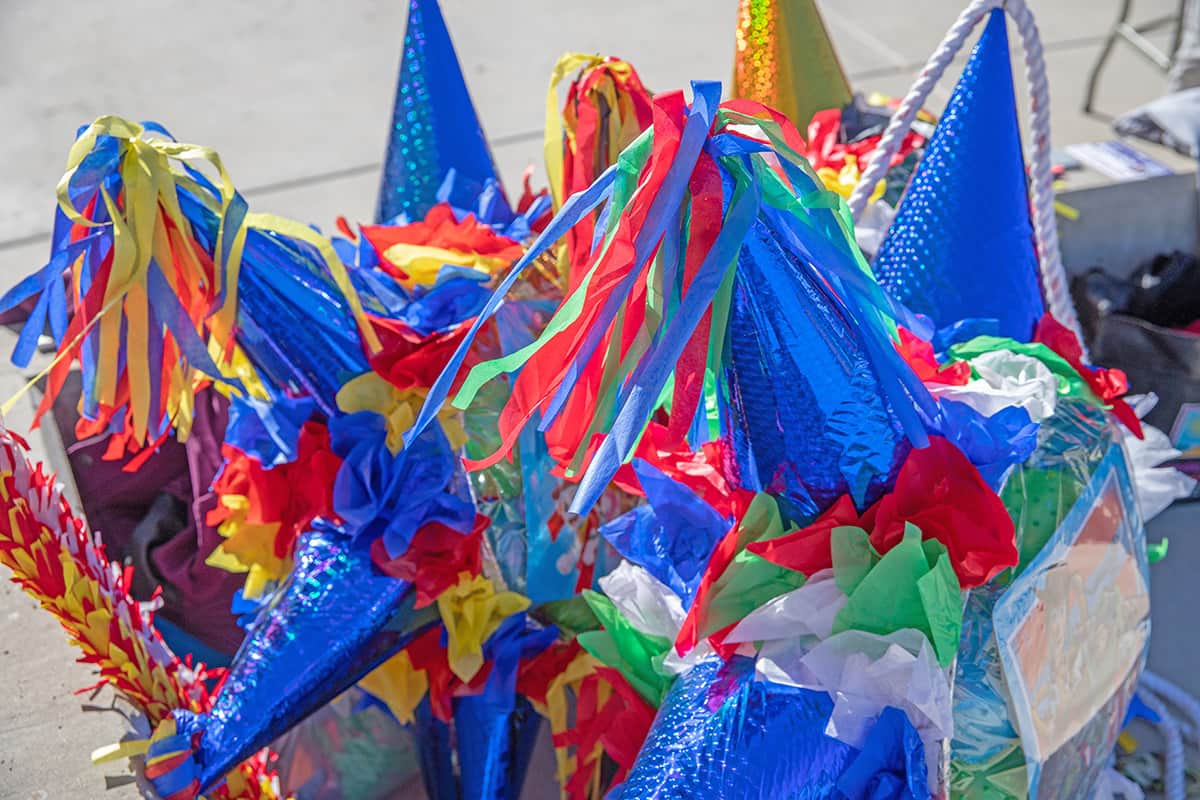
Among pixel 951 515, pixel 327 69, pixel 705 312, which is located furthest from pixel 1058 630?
pixel 327 69

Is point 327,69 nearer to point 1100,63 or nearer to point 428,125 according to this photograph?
point 1100,63

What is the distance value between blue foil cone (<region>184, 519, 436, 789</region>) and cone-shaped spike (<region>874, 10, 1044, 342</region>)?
0.55 meters

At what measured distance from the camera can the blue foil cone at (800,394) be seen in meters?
0.83

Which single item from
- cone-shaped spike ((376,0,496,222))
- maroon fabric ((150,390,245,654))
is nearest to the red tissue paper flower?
cone-shaped spike ((376,0,496,222))

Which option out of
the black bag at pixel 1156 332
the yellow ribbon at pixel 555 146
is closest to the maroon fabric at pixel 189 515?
the yellow ribbon at pixel 555 146

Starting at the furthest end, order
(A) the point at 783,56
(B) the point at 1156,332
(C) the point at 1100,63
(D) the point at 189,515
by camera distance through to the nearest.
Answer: (C) the point at 1100,63, (B) the point at 1156,332, (D) the point at 189,515, (A) the point at 783,56

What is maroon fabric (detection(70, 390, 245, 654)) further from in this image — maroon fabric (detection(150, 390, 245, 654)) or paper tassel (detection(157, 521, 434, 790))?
paper tassel (detection(157, 521, 434, 790))

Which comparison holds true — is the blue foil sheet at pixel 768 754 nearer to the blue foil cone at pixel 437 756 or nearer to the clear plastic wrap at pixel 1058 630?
the clear plastic wrap at pixel 1058 630

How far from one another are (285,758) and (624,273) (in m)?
0.86

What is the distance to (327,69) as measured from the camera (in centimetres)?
314

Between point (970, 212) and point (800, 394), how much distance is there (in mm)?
349

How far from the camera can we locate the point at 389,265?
124 centimetres

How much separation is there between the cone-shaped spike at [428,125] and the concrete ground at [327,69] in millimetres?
1165

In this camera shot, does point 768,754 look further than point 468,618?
No
